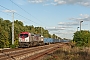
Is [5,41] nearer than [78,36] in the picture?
No

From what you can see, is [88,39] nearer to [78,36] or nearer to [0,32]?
[78,36]

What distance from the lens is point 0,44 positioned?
2830 inches

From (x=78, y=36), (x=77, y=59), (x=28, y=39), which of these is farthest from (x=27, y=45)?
(x=77, y=59)

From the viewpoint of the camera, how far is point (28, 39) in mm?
43969

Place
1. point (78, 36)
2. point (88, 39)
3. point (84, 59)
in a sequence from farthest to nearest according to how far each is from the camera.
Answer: point (78, 36)
point (88, 39)
point (84, 59)

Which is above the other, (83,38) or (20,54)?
(83,38)

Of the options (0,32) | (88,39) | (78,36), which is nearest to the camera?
(88,39)

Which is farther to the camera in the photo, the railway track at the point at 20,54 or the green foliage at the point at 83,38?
the green foliage at the point at 83,38

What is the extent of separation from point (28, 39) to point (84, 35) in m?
11.8

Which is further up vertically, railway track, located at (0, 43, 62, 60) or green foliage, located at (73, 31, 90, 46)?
green foliage, located at (73, 31, 90, 46)

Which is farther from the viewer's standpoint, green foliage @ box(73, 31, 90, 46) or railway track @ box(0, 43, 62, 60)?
green foliage @ box(73, 31, 90, 46)

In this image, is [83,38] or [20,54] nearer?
[20,54]

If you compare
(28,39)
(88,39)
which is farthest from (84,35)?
(28,39)

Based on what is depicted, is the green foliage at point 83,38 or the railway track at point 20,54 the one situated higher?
the green foliage at point 83,38
